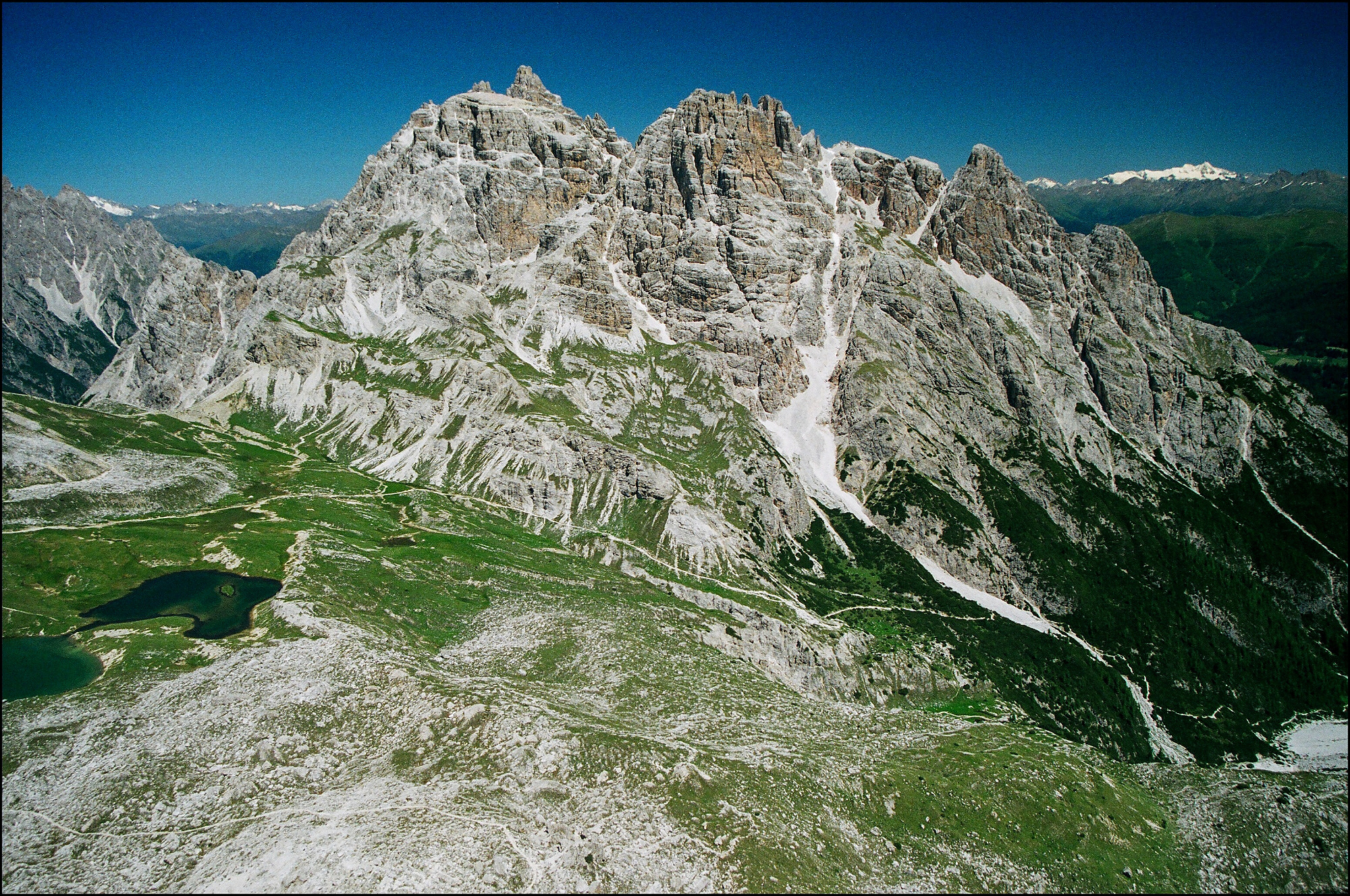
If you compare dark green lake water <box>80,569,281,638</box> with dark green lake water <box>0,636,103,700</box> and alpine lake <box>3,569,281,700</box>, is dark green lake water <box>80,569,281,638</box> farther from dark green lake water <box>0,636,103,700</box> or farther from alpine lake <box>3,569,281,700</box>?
dark green lake water <box>0,636,103,700</box>

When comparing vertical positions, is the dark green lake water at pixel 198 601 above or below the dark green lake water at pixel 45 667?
above

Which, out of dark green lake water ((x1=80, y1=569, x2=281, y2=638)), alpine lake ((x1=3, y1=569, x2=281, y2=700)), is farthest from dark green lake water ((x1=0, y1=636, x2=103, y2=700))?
dark green lake water ((x1=80, y1=569, x2=281, y2=638))

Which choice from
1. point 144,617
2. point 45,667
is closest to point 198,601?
point 144,617

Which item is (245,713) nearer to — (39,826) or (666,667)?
(39,826)

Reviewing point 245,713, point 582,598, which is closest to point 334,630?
point 245,713

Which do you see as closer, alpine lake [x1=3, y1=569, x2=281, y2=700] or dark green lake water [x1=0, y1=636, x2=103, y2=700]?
dark green lake water [x1=0, y1=636, x2=103, y2=700]

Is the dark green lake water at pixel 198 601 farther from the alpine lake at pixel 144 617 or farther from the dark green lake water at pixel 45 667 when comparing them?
the dark green lake water at pixel 45 667

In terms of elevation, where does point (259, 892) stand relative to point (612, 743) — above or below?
below

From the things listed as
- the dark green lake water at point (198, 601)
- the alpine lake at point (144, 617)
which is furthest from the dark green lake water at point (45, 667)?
the dark green lake water at point (198, 601)
